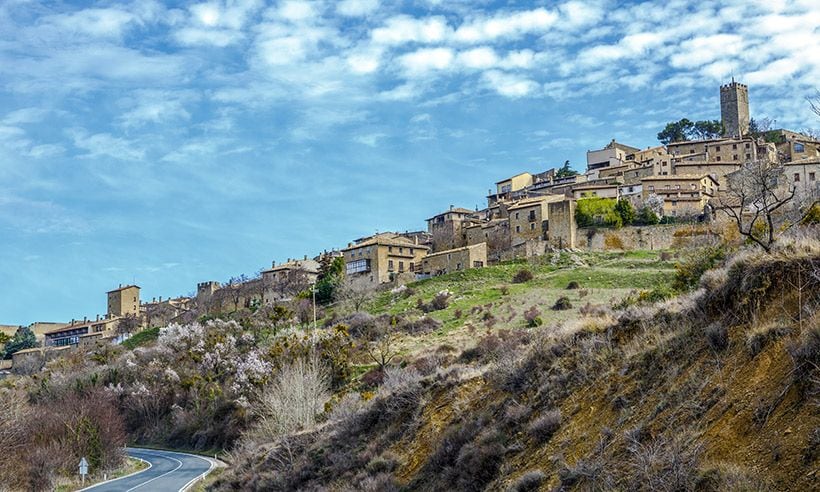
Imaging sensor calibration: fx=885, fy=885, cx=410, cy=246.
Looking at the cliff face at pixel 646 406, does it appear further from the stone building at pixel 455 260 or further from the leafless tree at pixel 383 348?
the stone building at pixel 455 260

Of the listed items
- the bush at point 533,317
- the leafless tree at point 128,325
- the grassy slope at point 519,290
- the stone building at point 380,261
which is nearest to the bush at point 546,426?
the grassy slope at point 519,290

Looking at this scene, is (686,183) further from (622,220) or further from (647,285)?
(647,285)

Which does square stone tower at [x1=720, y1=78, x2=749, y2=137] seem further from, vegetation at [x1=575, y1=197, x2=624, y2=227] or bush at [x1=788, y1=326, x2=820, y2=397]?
bush at [x1=788, y1=326, x2=820, y2=397]

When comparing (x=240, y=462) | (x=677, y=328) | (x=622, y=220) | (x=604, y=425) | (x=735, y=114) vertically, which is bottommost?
(x=240, y=462)

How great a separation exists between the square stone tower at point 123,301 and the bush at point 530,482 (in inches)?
5099

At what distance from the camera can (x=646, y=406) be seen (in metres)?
15.3

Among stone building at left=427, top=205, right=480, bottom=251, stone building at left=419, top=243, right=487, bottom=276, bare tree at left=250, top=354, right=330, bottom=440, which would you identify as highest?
stone building at left=427, top=205, right=480, bottom=251

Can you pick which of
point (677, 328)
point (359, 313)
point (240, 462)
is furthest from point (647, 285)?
point (677, 328)

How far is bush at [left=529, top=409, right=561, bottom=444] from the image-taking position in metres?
17.4

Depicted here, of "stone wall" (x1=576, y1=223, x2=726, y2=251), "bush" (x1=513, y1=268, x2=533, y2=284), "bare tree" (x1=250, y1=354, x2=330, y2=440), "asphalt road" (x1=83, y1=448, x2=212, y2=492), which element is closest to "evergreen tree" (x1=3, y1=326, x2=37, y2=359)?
"asphalt road" (x1=83, y1=448, x2=212, y2=492)

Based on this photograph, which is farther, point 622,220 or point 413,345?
point 622,220

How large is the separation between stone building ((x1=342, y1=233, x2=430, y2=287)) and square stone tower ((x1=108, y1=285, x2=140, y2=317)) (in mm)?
57768

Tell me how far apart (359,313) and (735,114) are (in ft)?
296

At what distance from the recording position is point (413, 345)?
5822 centimetres
